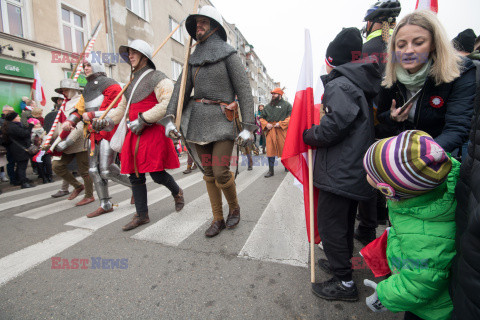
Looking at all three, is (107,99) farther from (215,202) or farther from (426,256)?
(426,256)

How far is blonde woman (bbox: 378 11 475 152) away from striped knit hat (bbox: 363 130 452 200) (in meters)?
0.44

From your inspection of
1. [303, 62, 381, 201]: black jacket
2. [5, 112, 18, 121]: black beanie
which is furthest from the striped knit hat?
[5, 112, 18, 121]: black beanie

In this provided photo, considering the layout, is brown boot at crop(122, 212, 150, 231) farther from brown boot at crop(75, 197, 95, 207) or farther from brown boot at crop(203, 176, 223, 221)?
brown boot at crop(75, 197, 95, 207)

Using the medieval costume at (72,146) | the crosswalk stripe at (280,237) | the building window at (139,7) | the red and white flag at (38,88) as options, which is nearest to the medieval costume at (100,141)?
the medieval costume at (72,146)

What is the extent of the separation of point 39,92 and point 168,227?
30.5ft

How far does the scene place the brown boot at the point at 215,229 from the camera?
262 cm

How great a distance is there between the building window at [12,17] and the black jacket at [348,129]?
39.1 ft

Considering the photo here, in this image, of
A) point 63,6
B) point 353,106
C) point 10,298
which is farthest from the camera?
point 63,6

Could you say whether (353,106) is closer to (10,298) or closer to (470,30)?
(470,30)

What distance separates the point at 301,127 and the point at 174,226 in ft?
6.39

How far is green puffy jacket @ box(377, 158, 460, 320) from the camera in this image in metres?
1.04

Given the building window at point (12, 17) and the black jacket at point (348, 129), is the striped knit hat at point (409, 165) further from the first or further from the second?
the building window at point (12, 17)

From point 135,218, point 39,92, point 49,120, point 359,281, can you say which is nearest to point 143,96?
point 135,218

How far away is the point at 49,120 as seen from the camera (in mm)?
5984
